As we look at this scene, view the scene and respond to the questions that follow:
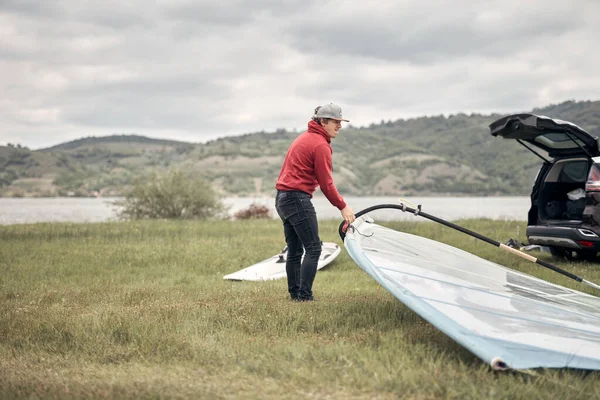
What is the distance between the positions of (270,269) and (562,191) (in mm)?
5883

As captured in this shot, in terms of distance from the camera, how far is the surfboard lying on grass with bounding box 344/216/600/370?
475 centimetres

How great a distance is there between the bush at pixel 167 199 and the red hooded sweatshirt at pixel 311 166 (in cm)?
2120

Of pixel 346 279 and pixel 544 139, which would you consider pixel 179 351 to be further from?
pixel 544 139

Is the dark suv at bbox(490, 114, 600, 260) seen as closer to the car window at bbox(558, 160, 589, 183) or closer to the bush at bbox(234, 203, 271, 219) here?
the car window at bbox(558, 160, 589, 183)

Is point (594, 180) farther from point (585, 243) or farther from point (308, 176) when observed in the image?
point (308, 176)

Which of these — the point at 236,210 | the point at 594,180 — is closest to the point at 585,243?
the point at 594,180

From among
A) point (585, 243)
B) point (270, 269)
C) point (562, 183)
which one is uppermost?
point (562, 183)

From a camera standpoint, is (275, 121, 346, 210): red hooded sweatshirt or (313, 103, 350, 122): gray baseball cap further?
(313, 103, 350, 122): gray baseball cap

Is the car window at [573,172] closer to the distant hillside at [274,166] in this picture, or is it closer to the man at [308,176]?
the man at [308,176]

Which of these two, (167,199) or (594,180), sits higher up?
(594,180)

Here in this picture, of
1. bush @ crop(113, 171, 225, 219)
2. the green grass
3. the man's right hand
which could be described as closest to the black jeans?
the green grass

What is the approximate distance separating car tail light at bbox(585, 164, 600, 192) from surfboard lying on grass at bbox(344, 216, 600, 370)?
4199 millimetres

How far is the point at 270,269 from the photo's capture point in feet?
38.2

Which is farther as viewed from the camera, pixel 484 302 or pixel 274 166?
pixel 274 166
